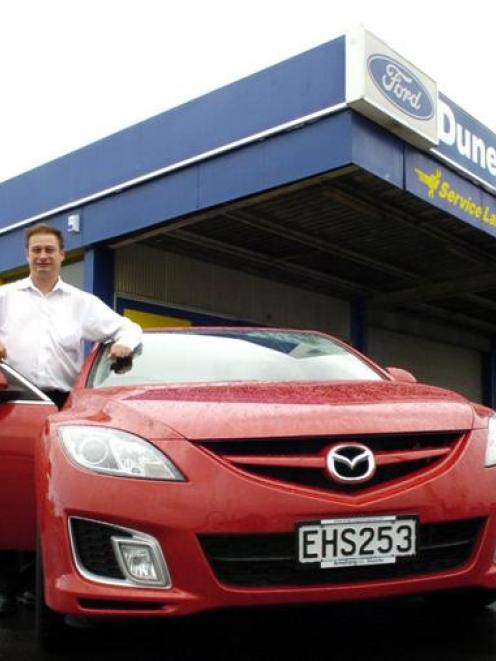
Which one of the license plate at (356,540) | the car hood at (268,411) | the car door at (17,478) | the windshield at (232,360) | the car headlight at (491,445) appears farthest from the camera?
the windshield at (232,360)

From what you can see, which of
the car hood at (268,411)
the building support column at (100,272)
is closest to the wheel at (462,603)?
the car hood at (268,411)

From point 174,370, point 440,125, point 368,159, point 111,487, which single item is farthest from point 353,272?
point 111,487

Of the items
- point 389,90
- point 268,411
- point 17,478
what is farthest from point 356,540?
point 389,90

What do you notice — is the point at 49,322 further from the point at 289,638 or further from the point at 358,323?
the point at 358,323

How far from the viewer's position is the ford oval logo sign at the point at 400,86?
31.6ft

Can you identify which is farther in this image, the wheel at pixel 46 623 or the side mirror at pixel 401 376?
the side mirror at pixel 401 376

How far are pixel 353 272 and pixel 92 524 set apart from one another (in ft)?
47.9

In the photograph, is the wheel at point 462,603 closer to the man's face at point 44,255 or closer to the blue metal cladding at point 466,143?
the man's face at point 44,255

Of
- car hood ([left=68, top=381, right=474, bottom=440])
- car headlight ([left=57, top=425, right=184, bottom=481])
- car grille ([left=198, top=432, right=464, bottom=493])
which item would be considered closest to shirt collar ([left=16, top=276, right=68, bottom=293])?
car hood ([left=68, top=381, right=474, bottom=440])

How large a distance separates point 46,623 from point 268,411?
108 centimetres

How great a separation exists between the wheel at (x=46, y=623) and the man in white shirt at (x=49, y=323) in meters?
1.22

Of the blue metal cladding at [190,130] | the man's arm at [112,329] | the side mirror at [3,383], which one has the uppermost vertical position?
the blue metal cladding at [190,130]

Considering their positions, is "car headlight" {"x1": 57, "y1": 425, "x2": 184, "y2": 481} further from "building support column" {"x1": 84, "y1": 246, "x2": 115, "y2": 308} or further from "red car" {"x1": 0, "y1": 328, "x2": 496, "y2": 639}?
"building support column" {"x1": 84, "y1": 246, "x2": 115, "y2": 308}

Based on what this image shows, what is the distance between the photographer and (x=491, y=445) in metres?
2.62
